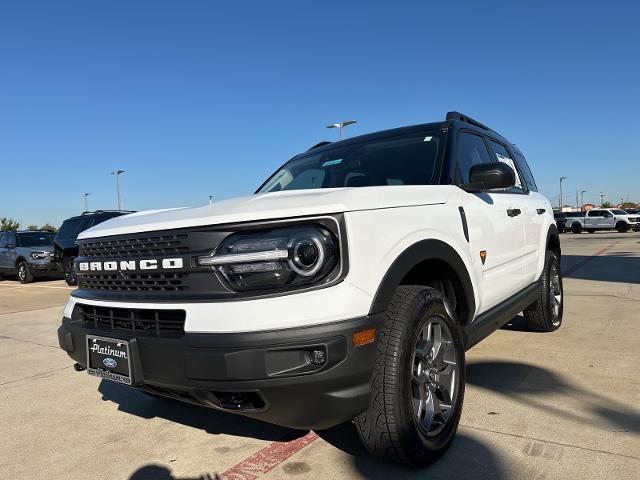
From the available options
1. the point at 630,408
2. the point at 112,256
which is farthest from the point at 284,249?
the point at 630,408

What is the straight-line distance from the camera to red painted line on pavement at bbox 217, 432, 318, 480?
2488 mm

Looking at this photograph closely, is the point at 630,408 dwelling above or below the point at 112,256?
below

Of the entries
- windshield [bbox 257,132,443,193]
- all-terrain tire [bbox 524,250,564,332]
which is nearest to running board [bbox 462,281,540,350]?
all-terrain tire [bbox 524,250,564,332]

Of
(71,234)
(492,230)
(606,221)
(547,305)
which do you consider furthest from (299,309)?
(606,221)

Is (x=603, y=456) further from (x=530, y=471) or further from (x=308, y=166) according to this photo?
(x=308, y=166)

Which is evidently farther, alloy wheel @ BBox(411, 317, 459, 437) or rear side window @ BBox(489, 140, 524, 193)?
rear side window @ BBox(489, 140, 524, 193)

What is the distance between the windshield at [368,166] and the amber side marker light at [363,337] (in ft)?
4.39

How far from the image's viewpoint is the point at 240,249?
6.87 ft

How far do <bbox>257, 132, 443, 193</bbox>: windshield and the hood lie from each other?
2.10 ft

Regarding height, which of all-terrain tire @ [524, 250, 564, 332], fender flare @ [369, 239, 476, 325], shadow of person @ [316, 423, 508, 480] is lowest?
shadow of person @ [316, 423, 508, 480]

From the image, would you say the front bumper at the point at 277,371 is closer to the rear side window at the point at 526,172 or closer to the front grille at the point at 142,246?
the front grille at the point at 142,246

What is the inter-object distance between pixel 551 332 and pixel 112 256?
14.3 feet

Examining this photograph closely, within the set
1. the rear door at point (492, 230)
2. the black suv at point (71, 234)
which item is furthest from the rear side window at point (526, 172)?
the black suv at point (71, 234)

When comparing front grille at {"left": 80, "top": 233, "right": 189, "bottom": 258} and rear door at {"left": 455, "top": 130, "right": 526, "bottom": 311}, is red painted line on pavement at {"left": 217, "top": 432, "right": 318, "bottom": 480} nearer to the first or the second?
front grille at {"left": 80, "top": 233, "right": 189, "bottom": 258}
